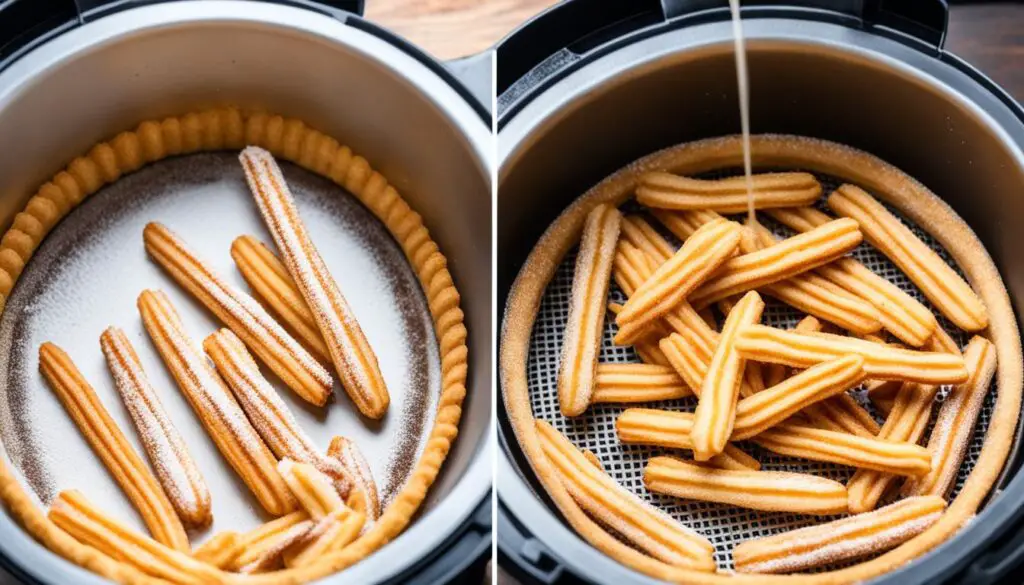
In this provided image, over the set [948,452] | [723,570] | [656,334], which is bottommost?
[723,570]

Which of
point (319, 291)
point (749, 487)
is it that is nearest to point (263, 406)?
point (319, 291)

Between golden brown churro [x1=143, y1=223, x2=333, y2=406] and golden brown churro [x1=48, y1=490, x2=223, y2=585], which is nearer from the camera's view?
golden brown churro [x1=48, y1=490, x2=223, y2=585]

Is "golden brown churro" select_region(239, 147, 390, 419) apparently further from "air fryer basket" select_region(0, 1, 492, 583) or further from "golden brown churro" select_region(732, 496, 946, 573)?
"golden brown churro" select_region(732, 496, 946, 573)

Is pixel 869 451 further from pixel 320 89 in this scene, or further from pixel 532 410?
pixel 320 89

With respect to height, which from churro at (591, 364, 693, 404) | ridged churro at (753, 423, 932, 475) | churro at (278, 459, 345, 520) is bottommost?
churro at (278, 459, 345, 520)

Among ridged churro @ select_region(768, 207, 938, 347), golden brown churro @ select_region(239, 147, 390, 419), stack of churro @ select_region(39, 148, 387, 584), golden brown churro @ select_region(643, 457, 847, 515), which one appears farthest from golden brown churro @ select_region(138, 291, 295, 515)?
ridged churro @ select_region(768, 207, 938, 347)

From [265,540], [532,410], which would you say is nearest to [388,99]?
[532,410]

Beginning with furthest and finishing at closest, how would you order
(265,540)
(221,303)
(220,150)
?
(220,150) < (221,303) < (265,540)
